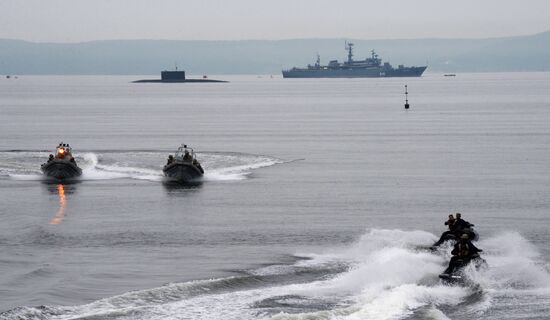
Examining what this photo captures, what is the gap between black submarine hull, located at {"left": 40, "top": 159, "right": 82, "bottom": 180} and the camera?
6462 cm

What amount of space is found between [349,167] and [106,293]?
1660 inches

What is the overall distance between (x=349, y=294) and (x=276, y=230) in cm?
1366

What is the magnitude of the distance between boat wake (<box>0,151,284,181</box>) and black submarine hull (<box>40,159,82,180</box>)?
822 millimetres

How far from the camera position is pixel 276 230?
44375mm

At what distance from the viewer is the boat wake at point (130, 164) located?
67.0 metres

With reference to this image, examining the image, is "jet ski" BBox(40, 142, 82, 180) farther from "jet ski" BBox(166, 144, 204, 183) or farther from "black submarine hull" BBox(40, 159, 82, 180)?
"jet ski" BBox(166, 144, 204, 183)

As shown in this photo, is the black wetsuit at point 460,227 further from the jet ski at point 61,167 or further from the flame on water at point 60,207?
the jet ski at point 61,167

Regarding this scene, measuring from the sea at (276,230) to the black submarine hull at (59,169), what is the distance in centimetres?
93

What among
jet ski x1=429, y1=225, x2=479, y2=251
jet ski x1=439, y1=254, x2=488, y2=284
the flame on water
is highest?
jet ski x1=429, y1=225, x2=479, y2=251

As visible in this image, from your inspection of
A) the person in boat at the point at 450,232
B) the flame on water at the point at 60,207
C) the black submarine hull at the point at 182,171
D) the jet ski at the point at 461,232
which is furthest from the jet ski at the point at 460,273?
the black submarine hull at the point at 182,171

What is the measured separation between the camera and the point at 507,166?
71438mm

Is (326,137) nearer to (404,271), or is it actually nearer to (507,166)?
(507,166)

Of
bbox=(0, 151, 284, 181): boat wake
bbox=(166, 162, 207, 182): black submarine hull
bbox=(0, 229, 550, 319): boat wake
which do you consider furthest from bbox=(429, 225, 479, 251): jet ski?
bbox=(0, 151, 284, 181): boat wake

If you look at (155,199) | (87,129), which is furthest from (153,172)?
(87,129)
